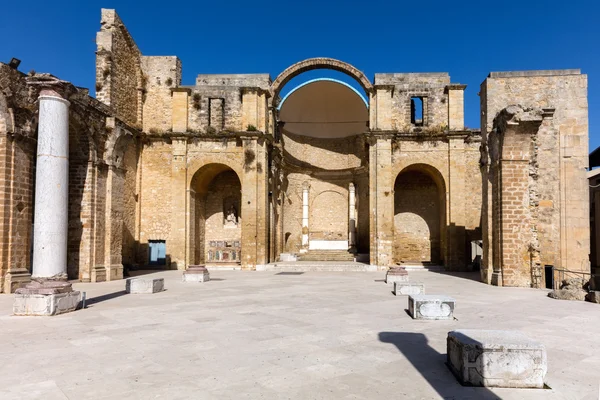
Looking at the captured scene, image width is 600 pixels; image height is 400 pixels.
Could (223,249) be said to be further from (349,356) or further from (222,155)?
(349,356)

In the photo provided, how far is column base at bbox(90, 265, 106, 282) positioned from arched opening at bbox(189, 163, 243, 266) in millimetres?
7194

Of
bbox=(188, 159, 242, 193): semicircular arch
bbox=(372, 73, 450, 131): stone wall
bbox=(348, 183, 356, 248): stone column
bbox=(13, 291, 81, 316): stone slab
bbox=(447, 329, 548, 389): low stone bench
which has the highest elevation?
bbox=(372, 73, 450, 131): stone wall

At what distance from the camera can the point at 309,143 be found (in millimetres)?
29188

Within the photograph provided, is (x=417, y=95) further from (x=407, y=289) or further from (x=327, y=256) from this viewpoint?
(x=407, y=289)

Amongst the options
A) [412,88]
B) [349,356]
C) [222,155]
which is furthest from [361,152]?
[349,356]

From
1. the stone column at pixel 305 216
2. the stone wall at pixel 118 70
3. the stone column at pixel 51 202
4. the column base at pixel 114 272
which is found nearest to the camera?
the stone column at pixel 51 202

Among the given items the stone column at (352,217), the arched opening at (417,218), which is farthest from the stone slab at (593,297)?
the stone column at (352,217)

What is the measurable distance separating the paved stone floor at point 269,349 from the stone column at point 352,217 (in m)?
15.9

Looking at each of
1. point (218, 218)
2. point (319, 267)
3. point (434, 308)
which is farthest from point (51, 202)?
point (218, 218)

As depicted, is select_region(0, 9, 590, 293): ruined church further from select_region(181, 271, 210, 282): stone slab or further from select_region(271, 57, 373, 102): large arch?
select_region(181, 271, 210, 282): stone slab

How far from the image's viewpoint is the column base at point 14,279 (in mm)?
11906

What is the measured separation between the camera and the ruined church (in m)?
12.5

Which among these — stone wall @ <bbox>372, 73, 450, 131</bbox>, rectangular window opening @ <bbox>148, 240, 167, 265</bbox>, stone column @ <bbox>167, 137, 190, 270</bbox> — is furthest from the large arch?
rectangular window opening @ <bbox>148, 240, 167, 265</bbox>

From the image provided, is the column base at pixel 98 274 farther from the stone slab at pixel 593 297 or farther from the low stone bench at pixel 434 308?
the stone slab at pixel 593 297
